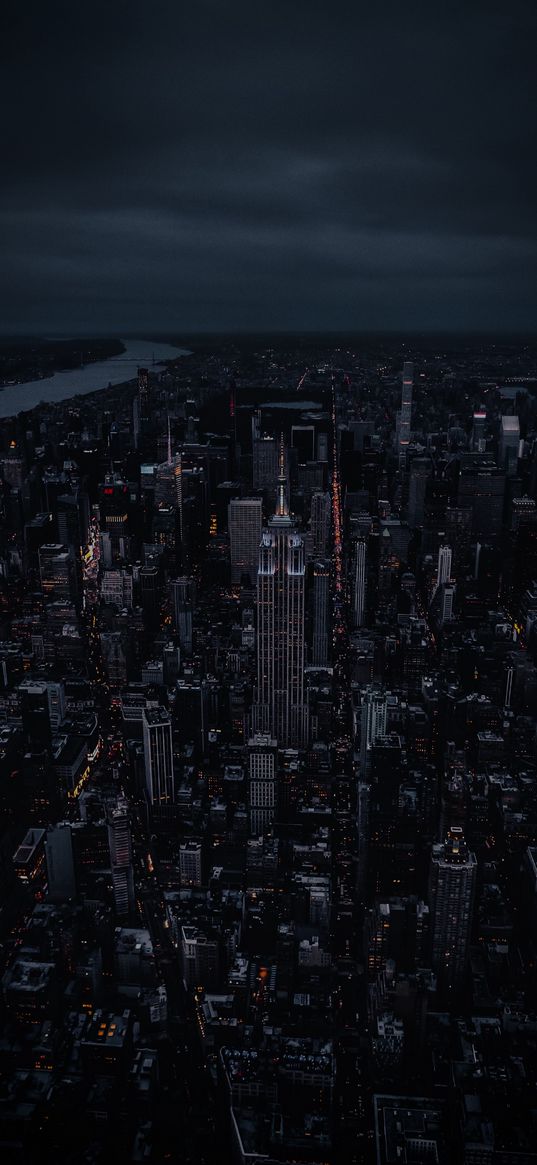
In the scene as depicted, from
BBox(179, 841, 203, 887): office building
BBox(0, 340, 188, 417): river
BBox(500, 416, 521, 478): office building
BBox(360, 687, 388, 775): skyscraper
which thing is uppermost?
BBox(0, 340, 188, 417): river

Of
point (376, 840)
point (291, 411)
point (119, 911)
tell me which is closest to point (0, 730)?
point (119, 911)

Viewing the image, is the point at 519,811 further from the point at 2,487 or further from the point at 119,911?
the point at 2,487

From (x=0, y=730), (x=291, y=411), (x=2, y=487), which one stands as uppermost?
(x=291, y=411)

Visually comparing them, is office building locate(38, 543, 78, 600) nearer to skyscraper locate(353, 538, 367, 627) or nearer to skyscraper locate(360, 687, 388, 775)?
skyscraper locate(353, 538, 367, 627)

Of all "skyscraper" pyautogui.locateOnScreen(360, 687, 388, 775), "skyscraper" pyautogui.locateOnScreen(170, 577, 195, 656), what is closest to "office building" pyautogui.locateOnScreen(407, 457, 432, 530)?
"skyscraper" pyautogui.locateOnScreen(170, 577, 195, 656)

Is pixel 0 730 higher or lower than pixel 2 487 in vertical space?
lower

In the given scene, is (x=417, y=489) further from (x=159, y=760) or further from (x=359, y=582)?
(x=159, y=760)
